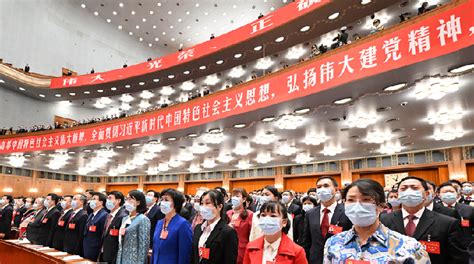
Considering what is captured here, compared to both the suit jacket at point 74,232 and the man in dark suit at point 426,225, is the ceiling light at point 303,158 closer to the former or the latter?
the suit jacket at point 74,232

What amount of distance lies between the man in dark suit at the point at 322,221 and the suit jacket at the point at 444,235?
65 cm

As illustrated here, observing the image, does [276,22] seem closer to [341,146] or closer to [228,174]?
[341,146]

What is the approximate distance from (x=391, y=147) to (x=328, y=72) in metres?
7.73

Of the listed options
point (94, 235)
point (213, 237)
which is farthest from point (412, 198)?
point (94, 235)

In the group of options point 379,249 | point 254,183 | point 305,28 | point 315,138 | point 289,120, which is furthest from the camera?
point 254,183

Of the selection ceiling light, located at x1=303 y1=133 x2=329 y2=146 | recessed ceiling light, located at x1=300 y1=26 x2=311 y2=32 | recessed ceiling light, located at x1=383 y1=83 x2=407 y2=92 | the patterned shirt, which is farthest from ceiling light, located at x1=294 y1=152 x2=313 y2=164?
the patterned shirt

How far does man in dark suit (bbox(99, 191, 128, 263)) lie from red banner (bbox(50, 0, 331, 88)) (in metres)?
8.74

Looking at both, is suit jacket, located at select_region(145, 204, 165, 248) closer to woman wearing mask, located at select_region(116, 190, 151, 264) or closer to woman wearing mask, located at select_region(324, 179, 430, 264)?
woman wearing mask, located at select_region(116, 190, 151, 264)

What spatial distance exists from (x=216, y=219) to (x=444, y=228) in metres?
1.76

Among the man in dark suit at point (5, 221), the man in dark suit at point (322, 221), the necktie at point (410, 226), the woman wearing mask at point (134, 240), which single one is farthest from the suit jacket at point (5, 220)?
A: the necktie at point (410, 226)

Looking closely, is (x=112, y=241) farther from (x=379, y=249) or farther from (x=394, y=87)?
(x=394, y=87)

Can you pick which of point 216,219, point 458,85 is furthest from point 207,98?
point 216,219

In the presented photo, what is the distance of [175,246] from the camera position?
295 centimetres

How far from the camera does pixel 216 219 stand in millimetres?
2811
